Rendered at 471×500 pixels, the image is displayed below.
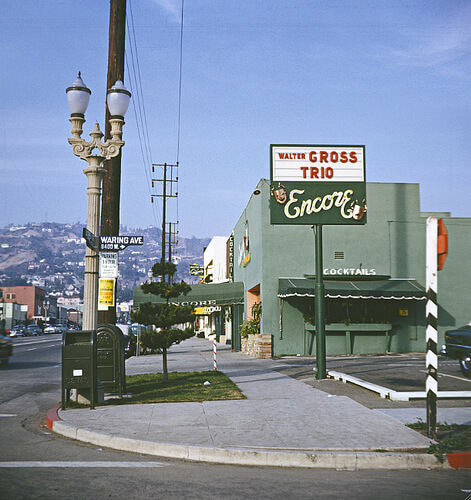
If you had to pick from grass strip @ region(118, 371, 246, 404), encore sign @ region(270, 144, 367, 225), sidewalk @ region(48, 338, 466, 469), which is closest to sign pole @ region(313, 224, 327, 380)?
encore sign @ region(270, 144, 367, 225)

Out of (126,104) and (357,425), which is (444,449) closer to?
(357,425)

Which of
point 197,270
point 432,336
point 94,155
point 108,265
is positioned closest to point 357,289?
point 108,265

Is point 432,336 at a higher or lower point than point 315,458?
higher

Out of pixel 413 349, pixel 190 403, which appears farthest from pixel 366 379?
pixel 413 349

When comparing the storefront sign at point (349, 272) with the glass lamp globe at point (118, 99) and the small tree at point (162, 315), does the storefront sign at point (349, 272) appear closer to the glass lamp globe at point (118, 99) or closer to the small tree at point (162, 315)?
the small tree at point (162, 315)

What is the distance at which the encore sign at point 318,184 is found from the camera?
1545 centimetres

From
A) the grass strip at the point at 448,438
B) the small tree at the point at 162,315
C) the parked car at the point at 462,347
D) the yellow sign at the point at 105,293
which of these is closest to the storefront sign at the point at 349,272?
the parked car at the point at 462,347

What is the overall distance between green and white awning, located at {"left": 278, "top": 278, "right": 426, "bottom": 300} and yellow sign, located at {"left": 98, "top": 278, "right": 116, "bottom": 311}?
40.0 feet

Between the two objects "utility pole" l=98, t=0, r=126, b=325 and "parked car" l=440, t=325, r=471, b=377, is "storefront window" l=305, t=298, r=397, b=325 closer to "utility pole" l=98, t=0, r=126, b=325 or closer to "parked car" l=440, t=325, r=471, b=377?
"parked car" l=440, t=325, r=471, b=377

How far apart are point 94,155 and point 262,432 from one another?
20.2 feet

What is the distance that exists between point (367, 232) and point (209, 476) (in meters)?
19.8

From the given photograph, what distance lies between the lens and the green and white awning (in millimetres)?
22891

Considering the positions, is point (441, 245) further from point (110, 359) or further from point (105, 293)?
point (110, 359)

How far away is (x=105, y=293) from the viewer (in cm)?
1138
